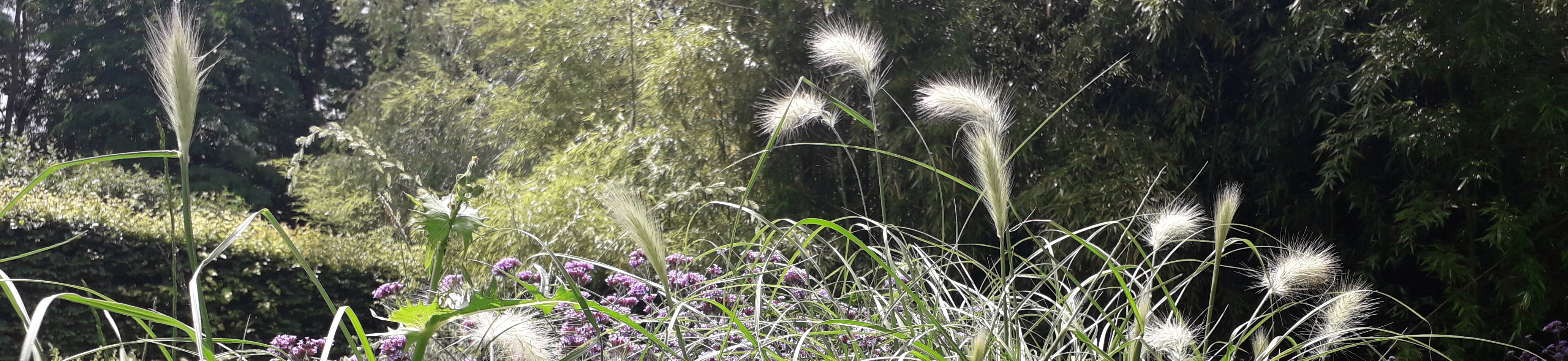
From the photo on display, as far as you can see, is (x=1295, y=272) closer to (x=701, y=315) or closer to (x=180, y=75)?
(x=701, y=315)

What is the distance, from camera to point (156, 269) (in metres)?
4.52

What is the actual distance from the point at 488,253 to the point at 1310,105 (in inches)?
134

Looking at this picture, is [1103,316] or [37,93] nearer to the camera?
[1103,316]

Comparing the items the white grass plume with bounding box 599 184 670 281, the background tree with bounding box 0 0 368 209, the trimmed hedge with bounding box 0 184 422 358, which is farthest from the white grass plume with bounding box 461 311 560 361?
the background tree with bounding box 0 0 368 209

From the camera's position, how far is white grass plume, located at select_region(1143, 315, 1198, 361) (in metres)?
1.16

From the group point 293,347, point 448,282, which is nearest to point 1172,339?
point 448,282

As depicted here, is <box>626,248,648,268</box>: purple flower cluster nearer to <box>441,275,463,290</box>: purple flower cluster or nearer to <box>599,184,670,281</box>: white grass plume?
<box>441,275,463,290</box>: purple flower cluster

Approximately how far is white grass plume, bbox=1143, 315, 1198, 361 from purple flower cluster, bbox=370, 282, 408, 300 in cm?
148

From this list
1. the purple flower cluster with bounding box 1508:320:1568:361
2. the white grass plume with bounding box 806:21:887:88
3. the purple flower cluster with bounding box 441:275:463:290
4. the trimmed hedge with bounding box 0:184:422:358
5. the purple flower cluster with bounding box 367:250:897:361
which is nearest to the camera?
the purple flower cluster with bounding box 367:250:897:361

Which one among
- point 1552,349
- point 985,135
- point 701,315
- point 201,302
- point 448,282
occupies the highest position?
point 985,135

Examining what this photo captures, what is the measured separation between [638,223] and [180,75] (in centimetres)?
35

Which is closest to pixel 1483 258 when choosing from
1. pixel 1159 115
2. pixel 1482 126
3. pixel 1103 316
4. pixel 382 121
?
pixel 1482 126

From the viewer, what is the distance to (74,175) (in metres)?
6.90

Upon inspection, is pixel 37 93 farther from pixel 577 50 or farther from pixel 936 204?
pixel 936 204
